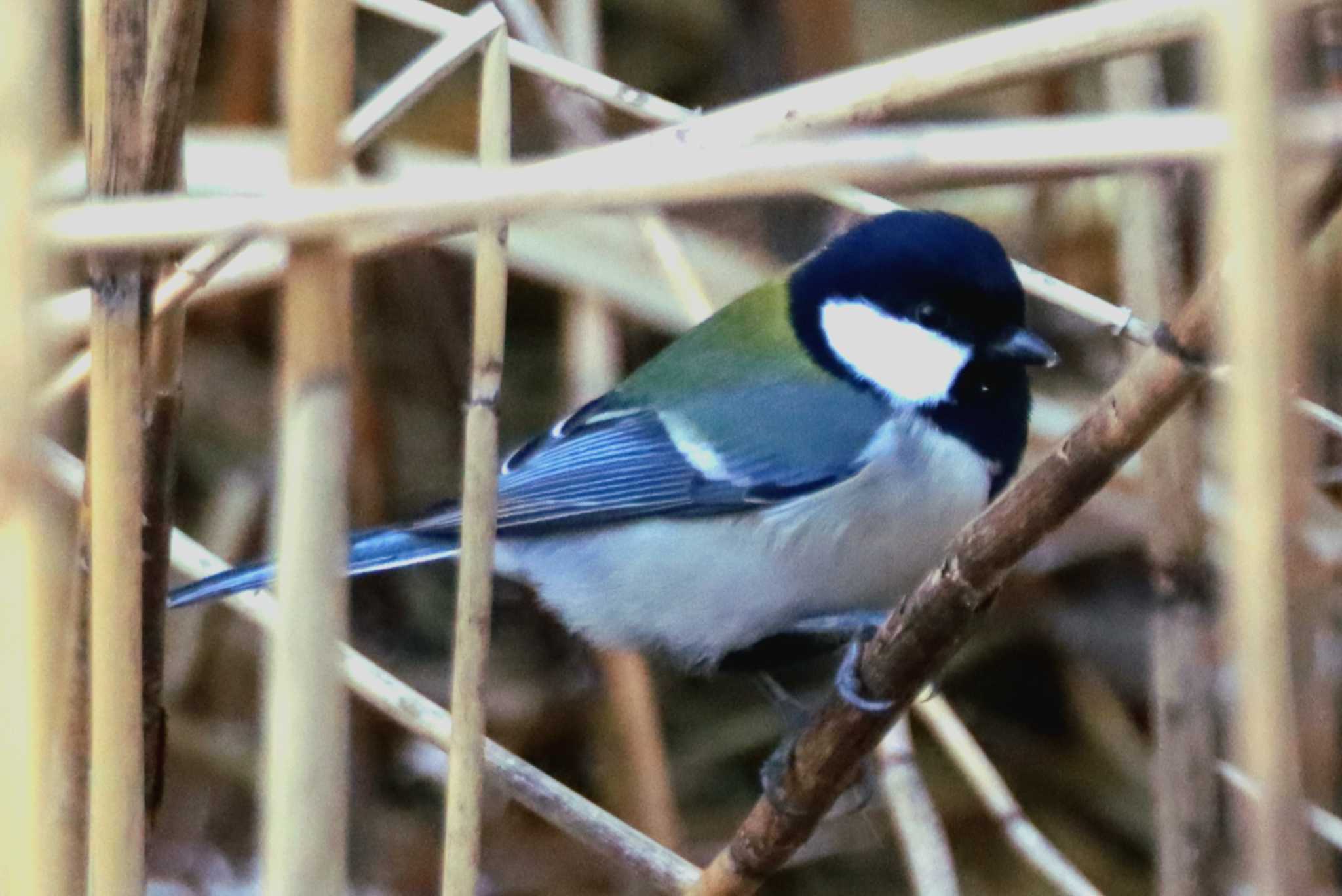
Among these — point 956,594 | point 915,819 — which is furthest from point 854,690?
point 915,819

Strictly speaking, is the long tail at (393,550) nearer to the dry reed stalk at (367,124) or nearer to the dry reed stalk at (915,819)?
the dry reed stalk at (367,124)

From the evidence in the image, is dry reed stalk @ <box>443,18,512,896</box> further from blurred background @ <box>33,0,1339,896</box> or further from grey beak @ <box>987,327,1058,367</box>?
blurred background @ <box>33,0,1339,896</box>

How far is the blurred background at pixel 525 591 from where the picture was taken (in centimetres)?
156

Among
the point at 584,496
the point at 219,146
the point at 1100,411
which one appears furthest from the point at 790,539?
the point at 219,146

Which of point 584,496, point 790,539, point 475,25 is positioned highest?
point 475,25

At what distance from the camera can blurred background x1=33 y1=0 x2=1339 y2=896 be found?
156cm

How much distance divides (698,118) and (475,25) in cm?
13

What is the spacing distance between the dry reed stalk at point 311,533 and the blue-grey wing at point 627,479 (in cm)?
56

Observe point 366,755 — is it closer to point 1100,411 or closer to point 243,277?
point 243,277

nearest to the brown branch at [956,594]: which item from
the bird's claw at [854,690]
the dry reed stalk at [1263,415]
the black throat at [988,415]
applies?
the bird's claw at [854,690]

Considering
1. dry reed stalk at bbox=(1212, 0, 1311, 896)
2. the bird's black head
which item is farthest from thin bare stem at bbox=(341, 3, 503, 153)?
dry reed stalk at bbox=(1212, 0, 1311, 896)

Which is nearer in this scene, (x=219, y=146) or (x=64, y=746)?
(x=64, y=746)

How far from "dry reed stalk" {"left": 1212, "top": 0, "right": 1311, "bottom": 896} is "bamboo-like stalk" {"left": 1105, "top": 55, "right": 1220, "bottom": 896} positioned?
0.51m

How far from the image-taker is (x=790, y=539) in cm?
105
